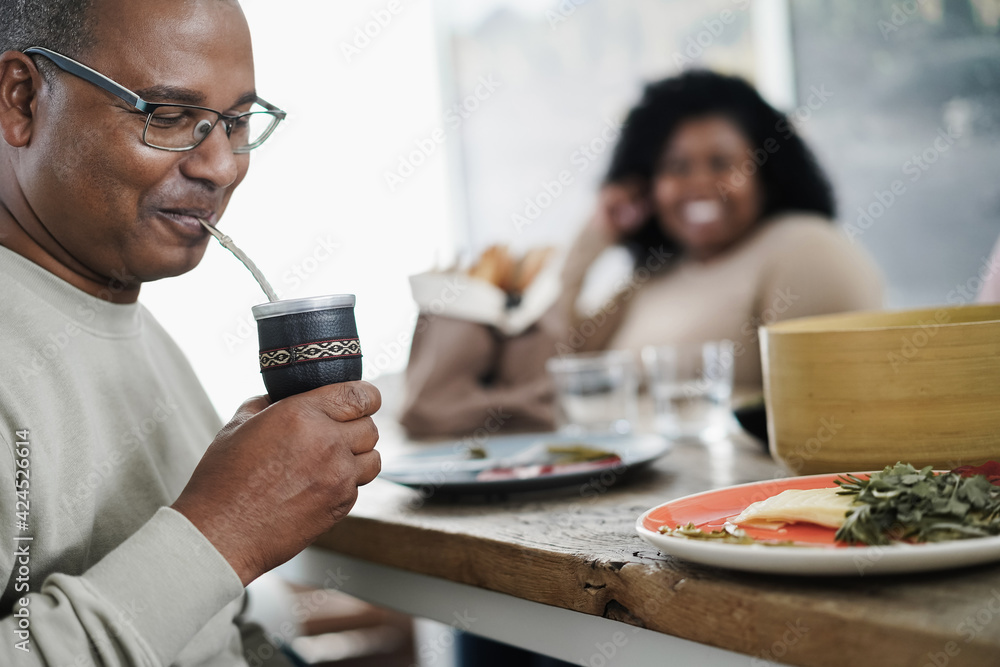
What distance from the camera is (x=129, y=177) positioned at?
85 centimetres

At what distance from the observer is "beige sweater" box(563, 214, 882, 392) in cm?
204

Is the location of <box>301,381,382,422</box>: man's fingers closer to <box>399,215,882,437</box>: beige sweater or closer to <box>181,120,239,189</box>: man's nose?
<box>181,120,239,189</box>: man's nose

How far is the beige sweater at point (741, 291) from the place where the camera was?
2037 mm

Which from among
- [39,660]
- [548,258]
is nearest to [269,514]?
[39,660]

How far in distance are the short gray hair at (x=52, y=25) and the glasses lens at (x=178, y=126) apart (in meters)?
0.09

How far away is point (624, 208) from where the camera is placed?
262cm

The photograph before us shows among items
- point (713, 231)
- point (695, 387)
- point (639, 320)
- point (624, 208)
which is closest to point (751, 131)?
point (713, 231)

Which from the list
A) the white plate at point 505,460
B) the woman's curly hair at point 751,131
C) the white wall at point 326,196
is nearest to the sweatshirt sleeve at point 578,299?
the woman's curly hair at point 751,131

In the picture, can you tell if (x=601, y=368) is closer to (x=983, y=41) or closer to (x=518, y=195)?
(x=983, y=41)

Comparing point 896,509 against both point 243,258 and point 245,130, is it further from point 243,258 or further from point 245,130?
point 245,130

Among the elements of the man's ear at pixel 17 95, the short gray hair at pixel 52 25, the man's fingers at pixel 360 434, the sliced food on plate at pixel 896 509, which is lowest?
the sliced food on plate at pixel 896 509

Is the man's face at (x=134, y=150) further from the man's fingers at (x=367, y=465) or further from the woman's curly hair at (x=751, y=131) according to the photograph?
the woman's curly hair at (x=751, y=131)

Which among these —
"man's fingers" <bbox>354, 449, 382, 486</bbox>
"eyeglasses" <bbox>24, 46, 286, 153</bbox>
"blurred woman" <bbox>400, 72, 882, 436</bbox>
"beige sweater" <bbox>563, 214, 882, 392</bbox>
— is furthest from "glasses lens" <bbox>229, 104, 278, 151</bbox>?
"beige sweater" <bbox>563, 214, 882, 392</bbox>

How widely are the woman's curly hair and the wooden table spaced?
1334 millimetres
